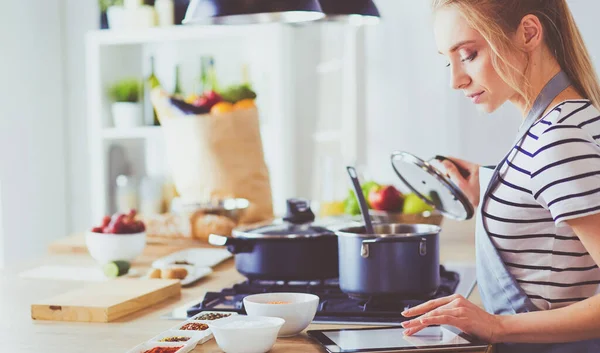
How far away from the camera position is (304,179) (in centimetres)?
455

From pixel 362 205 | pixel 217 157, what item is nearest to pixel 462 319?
pixel 362 205

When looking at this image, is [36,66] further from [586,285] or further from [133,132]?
[586,285]

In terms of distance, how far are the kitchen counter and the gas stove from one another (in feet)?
0.17

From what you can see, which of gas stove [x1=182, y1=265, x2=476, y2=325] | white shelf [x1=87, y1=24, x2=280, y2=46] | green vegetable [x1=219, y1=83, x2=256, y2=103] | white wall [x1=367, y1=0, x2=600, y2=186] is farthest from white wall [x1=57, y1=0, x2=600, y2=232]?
gas stove [x1=182, y1=265, x2=476, y2=325]

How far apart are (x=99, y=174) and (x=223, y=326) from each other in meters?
3.25

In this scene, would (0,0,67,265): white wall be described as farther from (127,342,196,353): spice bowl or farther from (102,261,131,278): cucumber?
(127,342,196,353): spice bowl

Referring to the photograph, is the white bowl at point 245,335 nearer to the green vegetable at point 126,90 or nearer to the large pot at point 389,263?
the large pot at point 389,263

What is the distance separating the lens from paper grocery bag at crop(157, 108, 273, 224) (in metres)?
3.06

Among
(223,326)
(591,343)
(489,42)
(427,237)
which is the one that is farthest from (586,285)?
(223,326)

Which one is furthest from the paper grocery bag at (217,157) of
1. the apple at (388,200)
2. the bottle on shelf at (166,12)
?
the bottle on shelf at (166,12)

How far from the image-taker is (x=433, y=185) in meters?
1.88

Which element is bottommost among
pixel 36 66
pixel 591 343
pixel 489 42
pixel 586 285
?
pixel 591 343

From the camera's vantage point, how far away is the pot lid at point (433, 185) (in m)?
1.80

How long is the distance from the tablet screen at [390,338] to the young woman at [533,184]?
1.2 inches
